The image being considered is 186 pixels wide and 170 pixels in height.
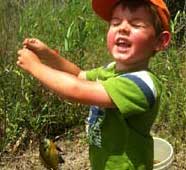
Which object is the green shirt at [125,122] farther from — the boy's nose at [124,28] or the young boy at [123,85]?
the boy's nose at [124,28]

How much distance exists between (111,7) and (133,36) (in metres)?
0.17

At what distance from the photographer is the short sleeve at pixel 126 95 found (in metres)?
1.70

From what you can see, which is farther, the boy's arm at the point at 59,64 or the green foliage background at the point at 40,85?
the green foliage background at the point at 40,85

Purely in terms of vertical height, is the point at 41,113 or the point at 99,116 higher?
the point at 99,116

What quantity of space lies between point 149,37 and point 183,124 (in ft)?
6.12

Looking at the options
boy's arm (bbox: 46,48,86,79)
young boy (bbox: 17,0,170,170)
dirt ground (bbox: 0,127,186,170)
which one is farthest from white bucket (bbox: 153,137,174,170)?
young boy (bbox: 17,0,170,170)

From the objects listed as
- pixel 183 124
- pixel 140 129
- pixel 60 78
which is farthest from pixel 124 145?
pixel 183 124

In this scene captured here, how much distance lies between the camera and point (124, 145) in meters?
1.81

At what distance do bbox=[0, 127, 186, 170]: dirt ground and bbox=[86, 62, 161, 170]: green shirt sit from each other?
154cm

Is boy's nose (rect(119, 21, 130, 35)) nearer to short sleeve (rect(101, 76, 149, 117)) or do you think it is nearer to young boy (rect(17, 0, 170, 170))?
young boy (rect(17, 0, 170, 170))

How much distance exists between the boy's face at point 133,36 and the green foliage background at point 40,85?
180cm

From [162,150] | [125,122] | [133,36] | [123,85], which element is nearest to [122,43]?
[133,36]

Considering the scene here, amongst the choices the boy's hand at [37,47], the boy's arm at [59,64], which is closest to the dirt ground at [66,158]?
the boy's arm at [59,64]

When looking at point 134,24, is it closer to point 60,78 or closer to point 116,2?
point 116,2
